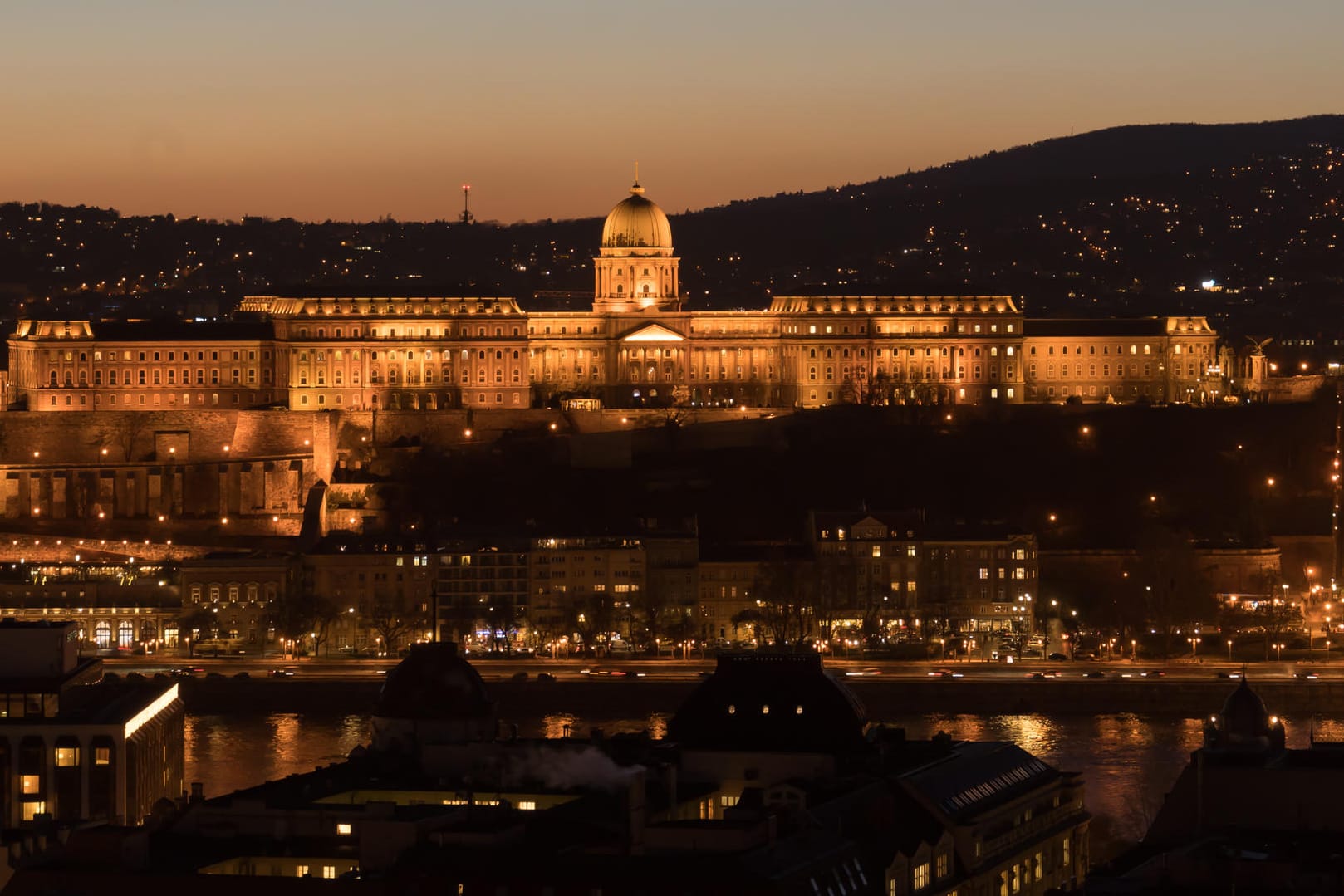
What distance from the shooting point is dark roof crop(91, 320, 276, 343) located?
96.8m

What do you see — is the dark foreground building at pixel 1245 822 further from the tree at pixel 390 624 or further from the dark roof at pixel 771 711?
the tree at pixel 390 624

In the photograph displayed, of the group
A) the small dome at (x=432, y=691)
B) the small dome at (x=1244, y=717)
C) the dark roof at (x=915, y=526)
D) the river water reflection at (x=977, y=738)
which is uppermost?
the dark roof at (x=915, y=526)

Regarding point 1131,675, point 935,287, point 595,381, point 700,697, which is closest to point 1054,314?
point 935,287

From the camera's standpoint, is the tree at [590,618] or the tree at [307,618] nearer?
the tree at [307,618]

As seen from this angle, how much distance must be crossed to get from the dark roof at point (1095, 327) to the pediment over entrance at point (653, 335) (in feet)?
31.9

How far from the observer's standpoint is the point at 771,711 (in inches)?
1796

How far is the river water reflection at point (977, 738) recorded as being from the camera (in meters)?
57.1

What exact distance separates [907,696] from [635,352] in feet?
103

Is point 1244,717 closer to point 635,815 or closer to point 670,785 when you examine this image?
point 670,785

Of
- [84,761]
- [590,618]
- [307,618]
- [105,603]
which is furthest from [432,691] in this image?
[105,603]

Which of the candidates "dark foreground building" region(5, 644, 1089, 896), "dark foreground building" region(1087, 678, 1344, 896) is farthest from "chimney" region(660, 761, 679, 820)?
"dark foreground building" region(1087, 678, 1344, 896)

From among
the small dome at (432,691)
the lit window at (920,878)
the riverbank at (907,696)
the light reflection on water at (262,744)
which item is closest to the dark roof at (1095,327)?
the riverbank at (907,696)

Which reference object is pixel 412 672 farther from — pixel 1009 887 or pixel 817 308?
pixel 817 308

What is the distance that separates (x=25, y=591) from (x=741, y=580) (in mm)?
15728
